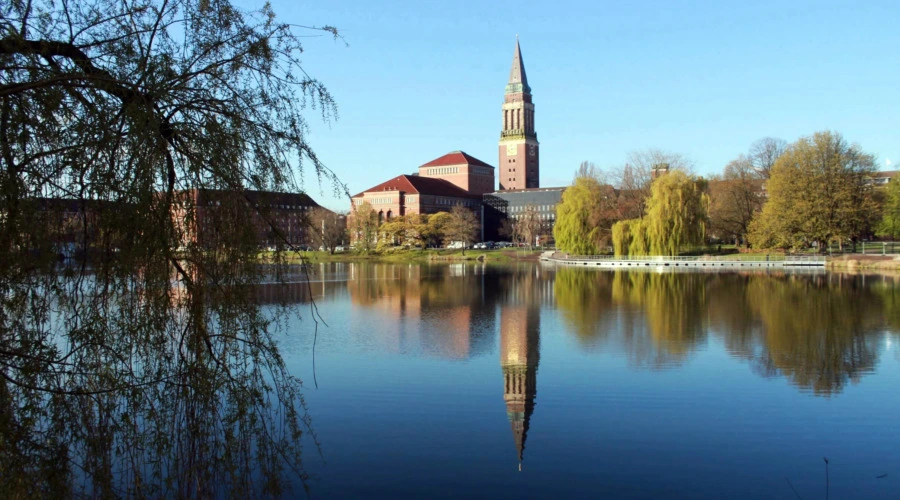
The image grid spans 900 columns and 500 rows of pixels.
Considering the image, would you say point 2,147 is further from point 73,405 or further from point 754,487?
point 754,487

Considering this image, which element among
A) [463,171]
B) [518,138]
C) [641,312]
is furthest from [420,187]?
[641,312]

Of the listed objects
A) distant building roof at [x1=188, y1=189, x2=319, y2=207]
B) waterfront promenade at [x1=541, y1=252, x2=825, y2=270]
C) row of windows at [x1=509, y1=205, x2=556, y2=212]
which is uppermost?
row of windows at [x1=509, y1=205, x2=556, y2=212]

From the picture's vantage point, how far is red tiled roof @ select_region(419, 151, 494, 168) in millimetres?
105625

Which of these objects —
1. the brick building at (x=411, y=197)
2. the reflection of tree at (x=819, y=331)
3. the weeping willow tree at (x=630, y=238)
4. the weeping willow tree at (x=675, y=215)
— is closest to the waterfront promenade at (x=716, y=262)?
the weeping willow tree at (x=630, y=238)

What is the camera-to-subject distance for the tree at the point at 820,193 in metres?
43.8

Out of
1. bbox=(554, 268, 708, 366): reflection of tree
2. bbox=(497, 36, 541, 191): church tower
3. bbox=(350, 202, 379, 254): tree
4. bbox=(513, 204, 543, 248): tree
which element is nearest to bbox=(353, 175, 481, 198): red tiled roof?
bbox=(497, 36, 541, 191): church tower

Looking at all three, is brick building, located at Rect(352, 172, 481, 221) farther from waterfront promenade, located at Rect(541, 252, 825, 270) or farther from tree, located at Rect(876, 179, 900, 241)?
tree, located at Rect(876, 179, 900, 241)

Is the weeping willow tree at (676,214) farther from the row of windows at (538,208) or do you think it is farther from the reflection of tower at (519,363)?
the row of windows at (538,208)

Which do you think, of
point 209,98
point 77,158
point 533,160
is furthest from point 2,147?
point 533,160

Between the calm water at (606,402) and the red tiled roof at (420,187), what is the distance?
7052 cm

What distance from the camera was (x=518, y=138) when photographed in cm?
10656

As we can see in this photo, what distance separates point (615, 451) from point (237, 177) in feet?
19.0

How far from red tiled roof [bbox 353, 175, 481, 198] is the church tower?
34.9 ft

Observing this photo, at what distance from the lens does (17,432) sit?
4.30 m
